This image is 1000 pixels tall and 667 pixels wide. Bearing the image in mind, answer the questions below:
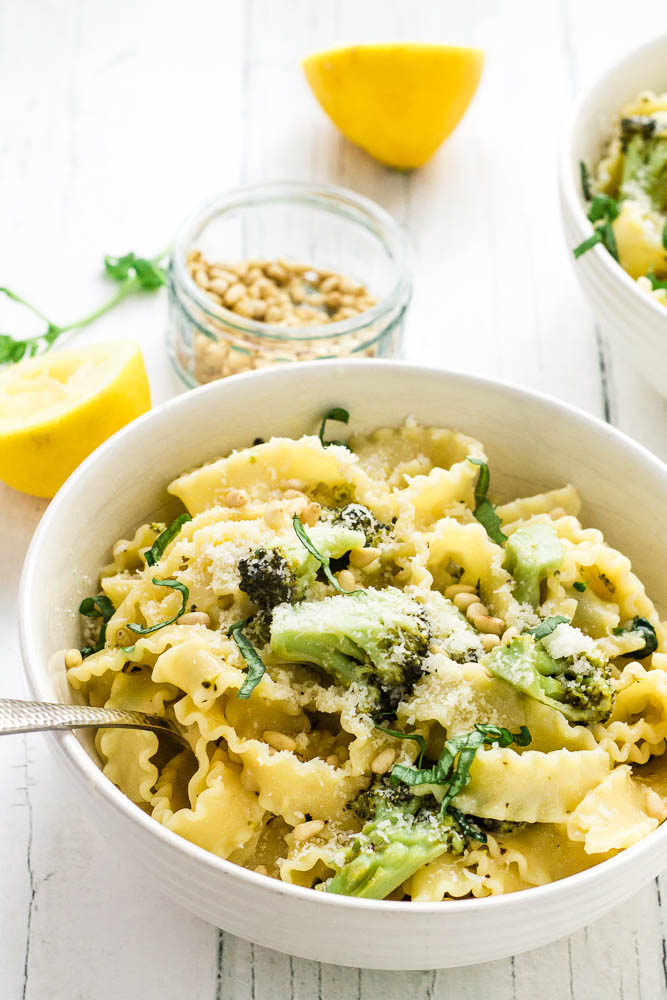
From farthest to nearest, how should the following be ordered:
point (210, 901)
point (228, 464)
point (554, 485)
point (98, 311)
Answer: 1. point (98, 311)
2. point (554, 485)
3. point (228, 464)
4. point (210, 901)

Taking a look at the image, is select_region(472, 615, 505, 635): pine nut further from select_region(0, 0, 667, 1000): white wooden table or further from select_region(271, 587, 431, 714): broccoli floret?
select_region(0, 0, 667, 1000): white wooden table

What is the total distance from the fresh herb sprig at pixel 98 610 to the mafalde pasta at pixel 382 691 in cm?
1

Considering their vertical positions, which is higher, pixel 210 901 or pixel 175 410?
pixel 175 410

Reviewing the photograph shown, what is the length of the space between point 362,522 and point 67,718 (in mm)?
1031

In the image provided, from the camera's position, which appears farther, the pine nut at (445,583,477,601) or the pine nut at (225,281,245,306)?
the pine nut at (225,281,245,306)

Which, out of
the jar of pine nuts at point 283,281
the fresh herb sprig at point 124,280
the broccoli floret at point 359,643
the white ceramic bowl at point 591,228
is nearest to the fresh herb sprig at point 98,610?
the broccoli floret at point 359,643

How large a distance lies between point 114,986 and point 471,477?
1816mm

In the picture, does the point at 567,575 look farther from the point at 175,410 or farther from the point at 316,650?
the point at 175,410

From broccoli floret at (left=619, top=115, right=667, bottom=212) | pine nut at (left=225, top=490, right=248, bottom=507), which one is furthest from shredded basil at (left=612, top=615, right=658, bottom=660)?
broccoli floret at (left=619, top=115, right=667, bottom=212)

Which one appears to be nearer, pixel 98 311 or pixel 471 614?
pixel 471 614

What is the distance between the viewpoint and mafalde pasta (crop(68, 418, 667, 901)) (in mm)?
2797

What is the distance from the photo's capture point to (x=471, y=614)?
10.5ft

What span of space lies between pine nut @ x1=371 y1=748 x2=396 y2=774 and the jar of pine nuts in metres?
1.95

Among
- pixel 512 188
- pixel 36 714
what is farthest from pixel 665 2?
pixel 36 714
